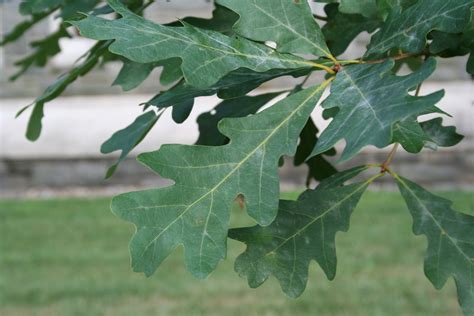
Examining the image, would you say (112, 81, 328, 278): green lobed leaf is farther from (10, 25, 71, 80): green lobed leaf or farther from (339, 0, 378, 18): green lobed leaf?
(10, 25, 71, 80): green lobed leaf

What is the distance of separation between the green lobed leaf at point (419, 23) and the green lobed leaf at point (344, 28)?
0.24 meters

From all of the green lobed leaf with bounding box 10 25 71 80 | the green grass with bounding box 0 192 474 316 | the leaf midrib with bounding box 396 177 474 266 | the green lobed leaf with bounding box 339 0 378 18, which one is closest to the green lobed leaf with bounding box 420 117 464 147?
the leaf midrib with bounding box 396 177 474 266

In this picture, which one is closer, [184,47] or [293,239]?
[184,47]

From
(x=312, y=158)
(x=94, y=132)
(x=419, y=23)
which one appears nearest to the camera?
(x=419, y=23)

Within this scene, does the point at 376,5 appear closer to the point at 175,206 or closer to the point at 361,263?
the point at 175,206

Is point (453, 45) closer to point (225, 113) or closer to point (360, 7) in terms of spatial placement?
point (360, 7)

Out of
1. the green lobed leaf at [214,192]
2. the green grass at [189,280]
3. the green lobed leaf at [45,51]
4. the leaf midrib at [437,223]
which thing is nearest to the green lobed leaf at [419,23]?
the green lobed leaf at [214,192]

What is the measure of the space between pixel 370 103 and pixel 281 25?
20cm

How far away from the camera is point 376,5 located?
122 cm

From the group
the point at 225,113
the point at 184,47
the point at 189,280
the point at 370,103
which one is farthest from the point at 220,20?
the point at 189,280

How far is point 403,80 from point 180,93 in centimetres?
29

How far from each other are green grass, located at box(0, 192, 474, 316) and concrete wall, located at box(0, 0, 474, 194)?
0.63 meters

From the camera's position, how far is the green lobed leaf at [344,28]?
4.52 feet

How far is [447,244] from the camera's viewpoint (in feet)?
4.02
